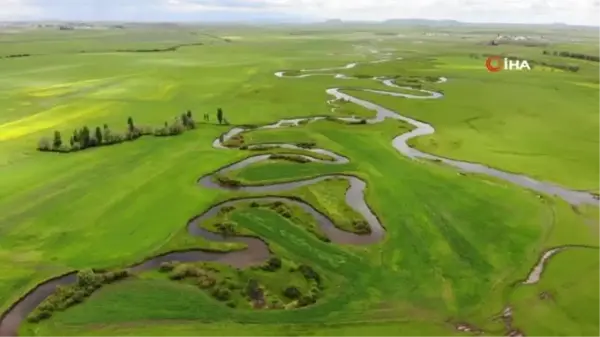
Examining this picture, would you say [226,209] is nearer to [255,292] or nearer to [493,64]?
[255,292]

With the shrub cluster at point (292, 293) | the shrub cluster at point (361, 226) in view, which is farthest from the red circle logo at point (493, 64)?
the shrub cluster at point (292, 293)

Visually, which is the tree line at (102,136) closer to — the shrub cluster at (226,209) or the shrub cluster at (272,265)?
the shrub cluster at (226,209)

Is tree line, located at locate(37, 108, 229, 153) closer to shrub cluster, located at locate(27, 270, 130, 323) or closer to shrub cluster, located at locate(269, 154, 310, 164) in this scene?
shrub cluster, located at locate(269, 154, 310, 164)

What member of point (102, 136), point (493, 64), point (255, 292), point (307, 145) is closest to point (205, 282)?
point (255, 292)

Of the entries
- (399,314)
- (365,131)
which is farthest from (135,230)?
(365,131)

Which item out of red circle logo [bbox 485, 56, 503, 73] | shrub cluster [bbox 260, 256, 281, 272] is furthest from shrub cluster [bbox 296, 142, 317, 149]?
red circle logo [bbox 485, 56, 503, 73]

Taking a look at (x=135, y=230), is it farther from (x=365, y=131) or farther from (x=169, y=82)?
(x=169, y=82)
